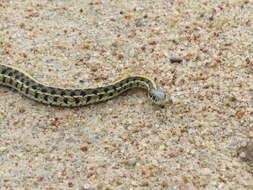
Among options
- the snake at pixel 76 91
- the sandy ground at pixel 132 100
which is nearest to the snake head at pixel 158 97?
the snake at pixel 76 91

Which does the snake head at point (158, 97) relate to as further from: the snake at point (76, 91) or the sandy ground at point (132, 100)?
the sandy ground at point (132, 100)

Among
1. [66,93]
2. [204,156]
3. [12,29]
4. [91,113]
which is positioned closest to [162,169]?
[204,156]

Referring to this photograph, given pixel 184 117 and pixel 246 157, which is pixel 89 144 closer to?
pixel 184 117

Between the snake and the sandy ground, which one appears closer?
the sandy ground

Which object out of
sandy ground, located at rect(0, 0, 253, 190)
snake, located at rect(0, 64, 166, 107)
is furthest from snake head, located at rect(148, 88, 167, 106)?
sandy ground, located at rect(0, 0, 253, 190)

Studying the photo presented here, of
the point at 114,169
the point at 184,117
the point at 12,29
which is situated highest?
the point at 12,29

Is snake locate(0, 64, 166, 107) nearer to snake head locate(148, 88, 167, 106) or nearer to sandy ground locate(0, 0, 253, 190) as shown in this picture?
snake head locate(148, 88, 167, 106)

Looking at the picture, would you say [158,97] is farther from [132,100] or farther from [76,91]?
[76,91]
